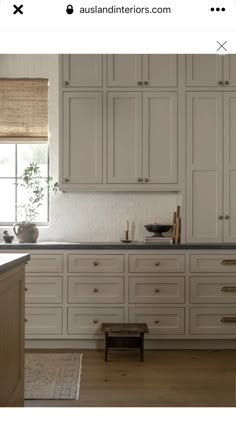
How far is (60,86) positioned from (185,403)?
9.69 feet

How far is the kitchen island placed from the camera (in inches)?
88.5

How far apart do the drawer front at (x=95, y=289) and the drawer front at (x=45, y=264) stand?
0.16 m

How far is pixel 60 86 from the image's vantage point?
4672mm

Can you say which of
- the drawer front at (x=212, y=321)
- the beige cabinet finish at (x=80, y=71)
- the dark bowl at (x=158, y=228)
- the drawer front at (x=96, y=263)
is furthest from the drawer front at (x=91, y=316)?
the beige cabinet finish at (x=80, y=71)

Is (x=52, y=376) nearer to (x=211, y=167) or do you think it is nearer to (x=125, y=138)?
(x=125, y=138)

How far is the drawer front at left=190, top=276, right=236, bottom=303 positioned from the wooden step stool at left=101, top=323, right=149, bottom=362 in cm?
58

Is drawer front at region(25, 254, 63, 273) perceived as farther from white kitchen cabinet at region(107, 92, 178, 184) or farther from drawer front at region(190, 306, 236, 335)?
drawer front at region(190, 306, 236, 335)

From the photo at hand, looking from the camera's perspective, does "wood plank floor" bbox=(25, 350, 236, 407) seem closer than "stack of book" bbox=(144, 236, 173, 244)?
Yes

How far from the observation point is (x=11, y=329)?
2.49 m

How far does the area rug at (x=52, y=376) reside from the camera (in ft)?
10.7
